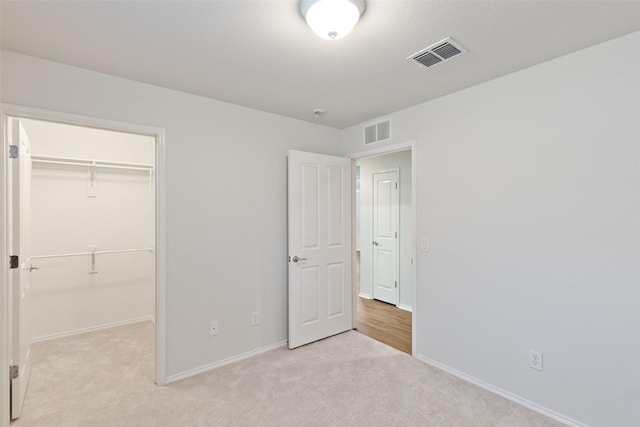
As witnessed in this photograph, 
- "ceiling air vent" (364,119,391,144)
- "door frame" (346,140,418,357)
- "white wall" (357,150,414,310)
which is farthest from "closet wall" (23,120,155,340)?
"white wall" (357,150,414,310)

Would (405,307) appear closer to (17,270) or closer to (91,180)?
(17,270)

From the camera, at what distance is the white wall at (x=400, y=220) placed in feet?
14.7

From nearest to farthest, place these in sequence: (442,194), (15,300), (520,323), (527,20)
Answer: (527,20), (15,300), (520,323), (442,194)

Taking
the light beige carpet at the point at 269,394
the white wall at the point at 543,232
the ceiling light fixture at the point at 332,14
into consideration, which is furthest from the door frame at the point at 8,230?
the white wall at the point at 543,232

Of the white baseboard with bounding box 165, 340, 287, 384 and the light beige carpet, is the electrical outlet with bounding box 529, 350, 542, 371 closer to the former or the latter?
the light beige carpet

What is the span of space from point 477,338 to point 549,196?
4.02 ft

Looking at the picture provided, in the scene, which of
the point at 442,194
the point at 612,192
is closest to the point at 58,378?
the point at 442,194

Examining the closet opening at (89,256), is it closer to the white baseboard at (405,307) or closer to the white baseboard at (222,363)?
the white baseboard at (222,363)

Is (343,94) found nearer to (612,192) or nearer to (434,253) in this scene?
(434,253)

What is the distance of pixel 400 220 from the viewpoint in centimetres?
459

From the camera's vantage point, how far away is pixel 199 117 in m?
2.71

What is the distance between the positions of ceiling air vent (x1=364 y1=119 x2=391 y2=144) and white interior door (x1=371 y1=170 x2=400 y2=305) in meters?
1.37

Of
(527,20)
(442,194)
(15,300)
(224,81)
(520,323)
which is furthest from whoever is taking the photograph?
(442,194)

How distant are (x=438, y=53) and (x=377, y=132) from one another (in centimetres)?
135
